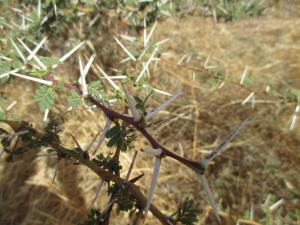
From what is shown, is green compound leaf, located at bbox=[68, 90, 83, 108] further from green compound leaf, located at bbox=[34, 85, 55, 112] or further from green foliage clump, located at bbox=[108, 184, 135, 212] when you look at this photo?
green foliage clump, located at bbox=[108, 184, 135, 212]

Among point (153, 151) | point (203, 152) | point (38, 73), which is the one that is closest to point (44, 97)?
point (38, 73)

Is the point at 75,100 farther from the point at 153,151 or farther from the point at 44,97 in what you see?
the point at 153,151

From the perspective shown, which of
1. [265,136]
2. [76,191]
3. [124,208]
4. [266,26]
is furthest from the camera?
[266,26]

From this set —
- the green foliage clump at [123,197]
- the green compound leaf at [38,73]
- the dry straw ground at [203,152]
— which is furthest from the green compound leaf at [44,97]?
the dry straw ground at [203,152]

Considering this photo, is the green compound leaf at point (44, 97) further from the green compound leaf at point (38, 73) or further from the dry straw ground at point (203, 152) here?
the dry straw ground at point (203, 152)

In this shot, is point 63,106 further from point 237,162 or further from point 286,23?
point 286,23

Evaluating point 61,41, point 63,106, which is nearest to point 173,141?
point 63,106
